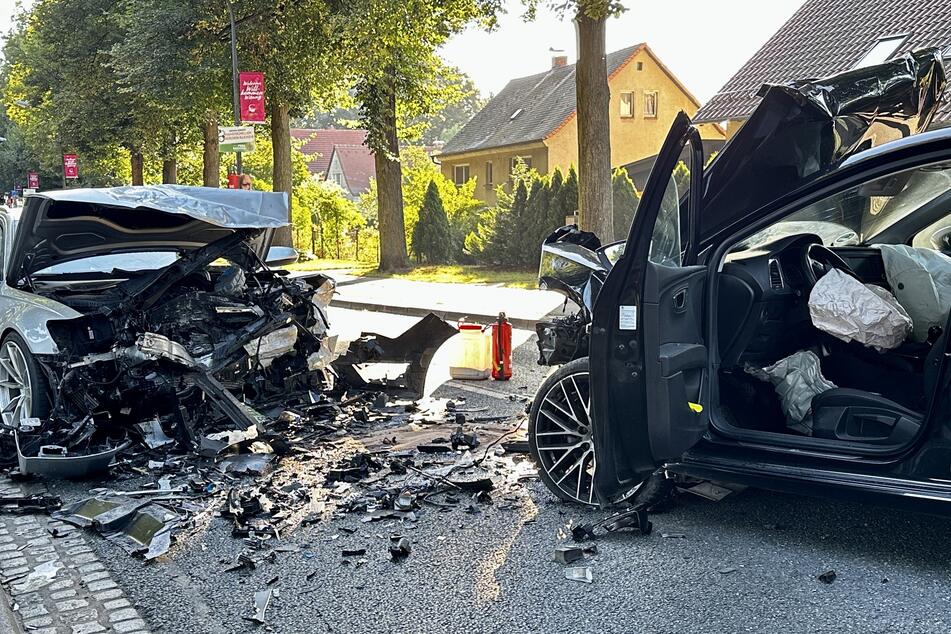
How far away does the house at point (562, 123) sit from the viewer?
43.5 meters

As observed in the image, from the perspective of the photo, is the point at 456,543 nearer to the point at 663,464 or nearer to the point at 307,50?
the point at 663,464

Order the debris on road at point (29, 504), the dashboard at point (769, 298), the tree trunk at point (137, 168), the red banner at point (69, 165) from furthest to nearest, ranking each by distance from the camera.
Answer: the red banner at point (69, 165) → the tree trunk at point (137, 168) → the debris on road at point (29, 504) → the dashboard at point (769, 298)

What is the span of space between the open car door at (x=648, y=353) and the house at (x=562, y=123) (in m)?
37.9

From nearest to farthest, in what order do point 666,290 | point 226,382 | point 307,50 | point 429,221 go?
point 666,290
point 226,382
point 307,50
point 429,221

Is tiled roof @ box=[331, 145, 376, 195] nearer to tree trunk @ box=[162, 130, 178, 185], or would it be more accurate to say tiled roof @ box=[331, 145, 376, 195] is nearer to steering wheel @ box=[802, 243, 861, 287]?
tree trunk @ box=[162, 130, 178, 185]

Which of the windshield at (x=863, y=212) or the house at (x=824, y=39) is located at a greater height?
the house at (x=824, y=39)

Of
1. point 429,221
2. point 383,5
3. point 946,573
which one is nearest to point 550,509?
point 946,573

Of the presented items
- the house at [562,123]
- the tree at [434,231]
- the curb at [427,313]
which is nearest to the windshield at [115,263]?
the curb at [427,313]

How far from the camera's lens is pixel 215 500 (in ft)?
17.5

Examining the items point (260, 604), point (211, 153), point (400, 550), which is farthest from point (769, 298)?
point (211, 153)

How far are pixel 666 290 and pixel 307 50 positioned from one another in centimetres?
1904

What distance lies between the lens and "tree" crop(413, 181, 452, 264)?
27172mm

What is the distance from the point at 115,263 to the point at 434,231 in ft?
66.0

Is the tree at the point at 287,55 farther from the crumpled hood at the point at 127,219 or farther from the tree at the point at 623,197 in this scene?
the crumpled hood at the point at 127,219
